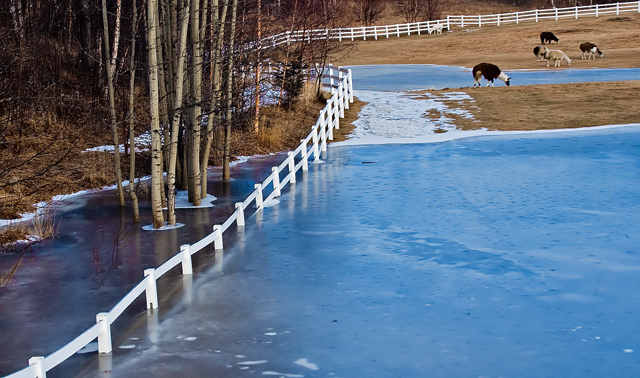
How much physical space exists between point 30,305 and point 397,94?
27.4 meters

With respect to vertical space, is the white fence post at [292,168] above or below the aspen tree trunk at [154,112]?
below

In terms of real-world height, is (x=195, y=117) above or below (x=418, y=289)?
above

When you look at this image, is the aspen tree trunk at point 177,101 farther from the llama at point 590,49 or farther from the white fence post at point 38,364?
the llama at point 590,49

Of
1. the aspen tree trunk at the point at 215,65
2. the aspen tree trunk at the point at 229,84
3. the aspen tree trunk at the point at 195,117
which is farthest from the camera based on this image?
the aspen tree trunk at the point at 229,84

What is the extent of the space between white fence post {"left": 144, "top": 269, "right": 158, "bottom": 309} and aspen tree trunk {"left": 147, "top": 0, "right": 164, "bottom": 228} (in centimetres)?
517

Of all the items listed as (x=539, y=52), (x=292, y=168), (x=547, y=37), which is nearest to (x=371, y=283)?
(x=292, y=168)

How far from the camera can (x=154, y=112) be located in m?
14.7

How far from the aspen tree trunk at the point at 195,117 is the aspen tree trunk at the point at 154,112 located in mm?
1055

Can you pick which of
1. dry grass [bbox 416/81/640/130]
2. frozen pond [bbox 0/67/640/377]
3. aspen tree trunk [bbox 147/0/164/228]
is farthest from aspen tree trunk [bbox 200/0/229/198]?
dry grass [bbox 416/81/640/130]

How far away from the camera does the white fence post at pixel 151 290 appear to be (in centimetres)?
965

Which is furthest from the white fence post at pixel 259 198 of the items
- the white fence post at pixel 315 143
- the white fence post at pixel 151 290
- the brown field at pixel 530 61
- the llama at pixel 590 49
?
the llama at pixel 590 49

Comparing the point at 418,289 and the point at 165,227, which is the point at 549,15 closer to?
the point at 165,227

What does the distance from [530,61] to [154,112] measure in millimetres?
40753

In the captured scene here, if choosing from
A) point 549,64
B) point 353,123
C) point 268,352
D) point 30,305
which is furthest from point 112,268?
point 549,64
